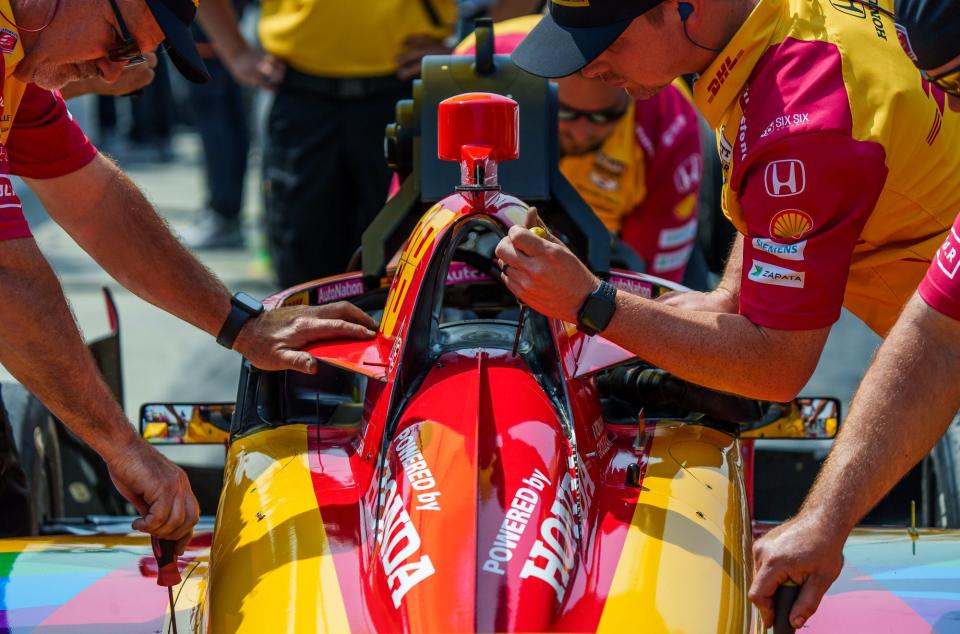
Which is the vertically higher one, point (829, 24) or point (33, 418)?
point (829, 24)

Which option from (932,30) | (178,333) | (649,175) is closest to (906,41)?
(932,30)

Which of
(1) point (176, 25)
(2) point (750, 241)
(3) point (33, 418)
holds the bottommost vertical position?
Result: (3) point (33, 418)

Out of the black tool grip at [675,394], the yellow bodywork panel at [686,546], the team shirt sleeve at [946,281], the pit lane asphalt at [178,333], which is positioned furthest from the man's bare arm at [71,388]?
the team shirt sleeve at [946,281]

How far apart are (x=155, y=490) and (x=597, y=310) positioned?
89cm

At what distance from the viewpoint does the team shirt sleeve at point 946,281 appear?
2.14m

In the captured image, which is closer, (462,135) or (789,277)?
(789,277)

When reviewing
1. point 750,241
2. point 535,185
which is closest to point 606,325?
point 750,241

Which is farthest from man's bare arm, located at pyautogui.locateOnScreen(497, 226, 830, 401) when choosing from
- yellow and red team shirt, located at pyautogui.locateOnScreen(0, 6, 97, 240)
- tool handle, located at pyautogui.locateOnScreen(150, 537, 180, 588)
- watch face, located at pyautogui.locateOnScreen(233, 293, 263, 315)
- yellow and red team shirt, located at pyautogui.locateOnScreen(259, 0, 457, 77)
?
yellow and red team shirt, located at pyautogui.locateOnScreen(259, 0, 457, 77)

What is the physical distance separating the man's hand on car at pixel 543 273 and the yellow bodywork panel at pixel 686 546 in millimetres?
375

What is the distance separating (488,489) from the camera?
2.13 meters

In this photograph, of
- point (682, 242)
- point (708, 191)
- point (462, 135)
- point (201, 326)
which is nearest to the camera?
point (462, 135)

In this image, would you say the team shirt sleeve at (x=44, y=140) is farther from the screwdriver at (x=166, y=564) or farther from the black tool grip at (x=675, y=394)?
the black tool grip at (x=675, y=394)

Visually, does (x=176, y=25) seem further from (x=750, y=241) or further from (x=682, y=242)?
(x=682, y=242)

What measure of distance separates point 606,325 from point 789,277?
35cm
